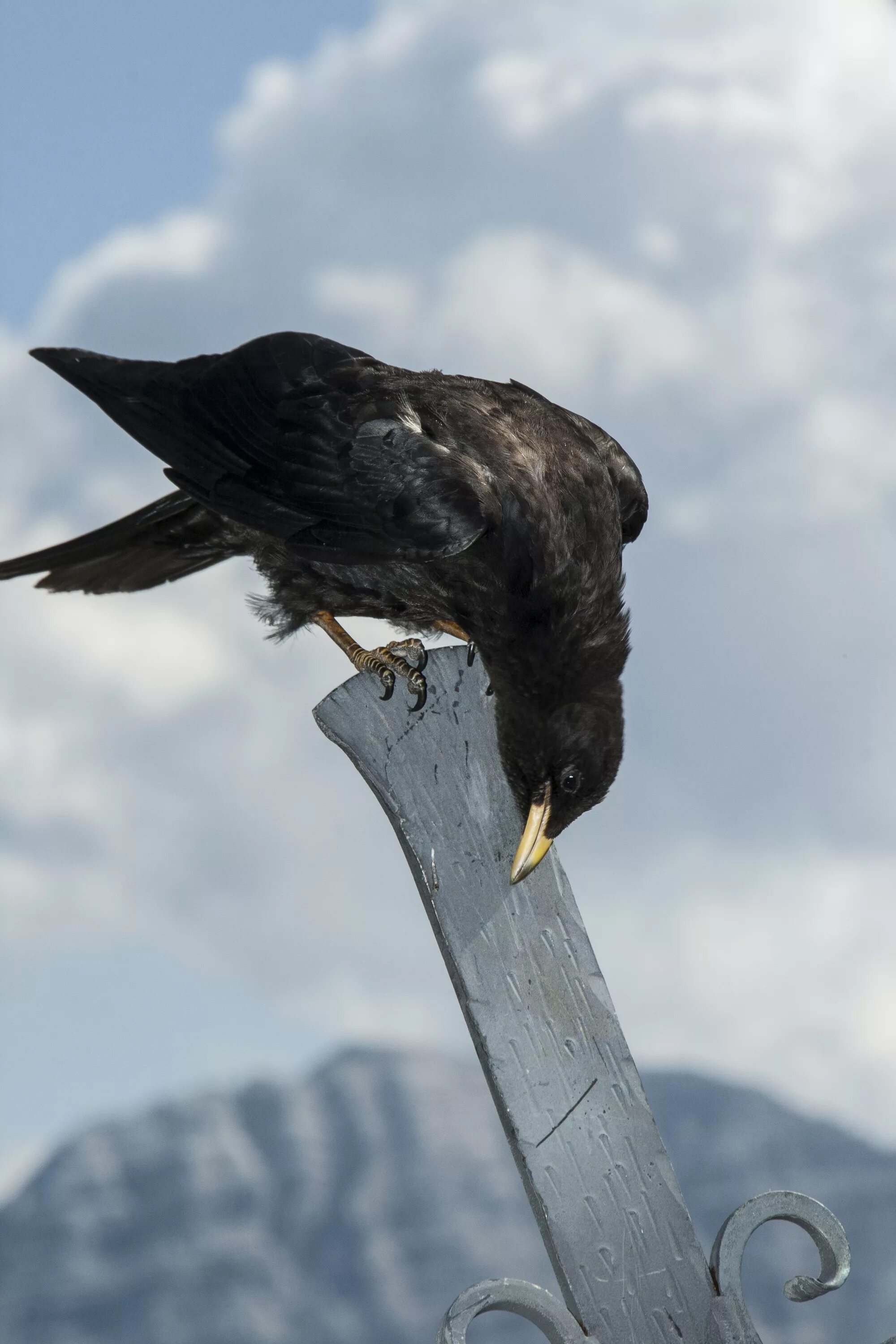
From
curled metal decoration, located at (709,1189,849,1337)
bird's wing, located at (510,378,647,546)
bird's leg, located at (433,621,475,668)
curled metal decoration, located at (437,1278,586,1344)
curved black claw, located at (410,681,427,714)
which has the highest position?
bird's wing, located at (510,378,647,546)

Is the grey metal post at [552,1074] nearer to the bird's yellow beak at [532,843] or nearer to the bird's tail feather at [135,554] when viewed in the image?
the bird's yellow beak at [532,843]

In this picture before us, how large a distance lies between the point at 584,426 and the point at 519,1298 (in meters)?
2.71

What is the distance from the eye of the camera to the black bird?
3844 millimetres

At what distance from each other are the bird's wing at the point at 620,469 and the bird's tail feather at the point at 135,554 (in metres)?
1.33

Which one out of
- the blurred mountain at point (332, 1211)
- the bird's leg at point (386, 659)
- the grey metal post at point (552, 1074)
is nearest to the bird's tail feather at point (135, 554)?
the bird's leg at point (386, 659)

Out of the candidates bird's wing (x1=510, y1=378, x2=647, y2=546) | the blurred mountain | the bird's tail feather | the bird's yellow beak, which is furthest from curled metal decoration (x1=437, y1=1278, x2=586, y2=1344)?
the blurred mountain

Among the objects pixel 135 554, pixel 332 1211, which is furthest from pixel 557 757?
pixel 332 1211

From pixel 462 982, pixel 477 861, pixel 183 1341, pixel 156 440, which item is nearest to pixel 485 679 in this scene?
pixel 477 861

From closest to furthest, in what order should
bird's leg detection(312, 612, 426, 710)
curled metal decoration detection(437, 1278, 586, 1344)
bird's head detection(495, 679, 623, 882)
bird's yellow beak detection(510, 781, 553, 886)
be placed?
curled metal decoration detection(437, 1278, 586, 1344), bird's yellow beak detection(510, 781, 553, 886), bird's head detection(495, 679, 623, 882), bird's leg detection(312, 612, 426, 710)

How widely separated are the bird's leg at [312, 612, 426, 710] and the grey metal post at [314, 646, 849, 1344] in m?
0.13

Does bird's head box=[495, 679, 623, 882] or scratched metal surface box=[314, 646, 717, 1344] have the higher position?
bird's head box=[495, 679, 623, 882]

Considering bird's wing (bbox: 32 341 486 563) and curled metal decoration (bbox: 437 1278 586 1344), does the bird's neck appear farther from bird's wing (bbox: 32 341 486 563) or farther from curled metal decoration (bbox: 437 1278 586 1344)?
curled metal decoration (bbox: 437 1278 586 1344)

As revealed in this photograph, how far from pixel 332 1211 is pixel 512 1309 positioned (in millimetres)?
90859

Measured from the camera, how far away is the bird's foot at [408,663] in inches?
149
